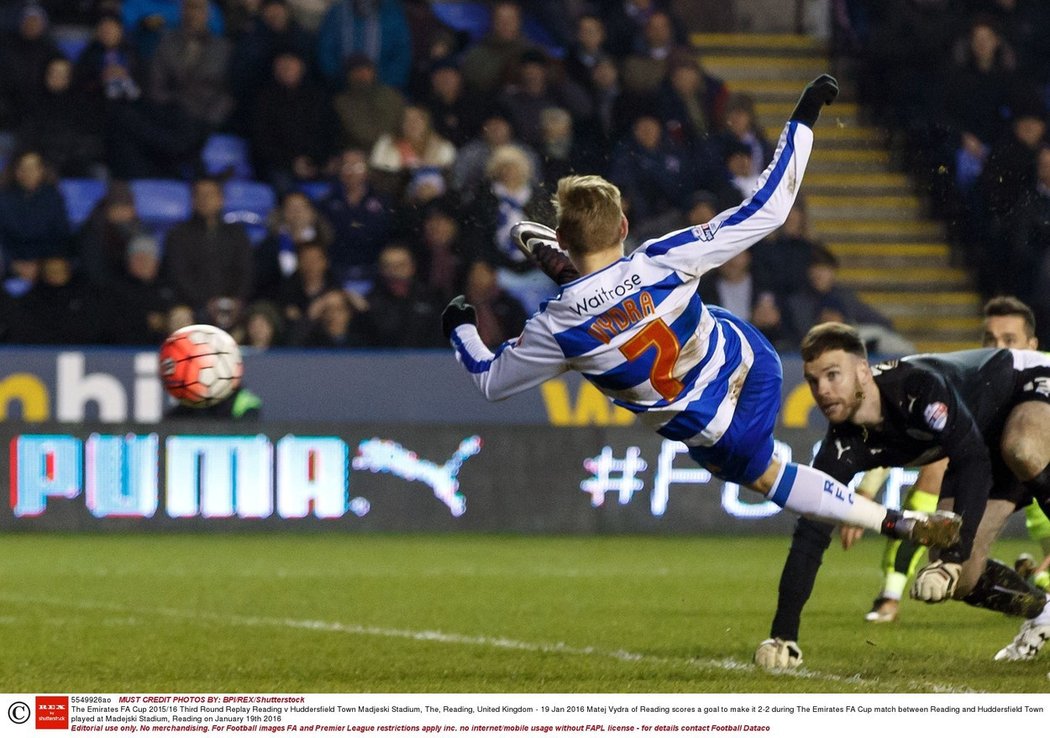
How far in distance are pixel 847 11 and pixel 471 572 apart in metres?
7.58

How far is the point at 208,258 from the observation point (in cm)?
1378

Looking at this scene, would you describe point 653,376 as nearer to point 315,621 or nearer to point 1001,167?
point 315,621

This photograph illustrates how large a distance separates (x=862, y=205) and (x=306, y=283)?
5.09 metres

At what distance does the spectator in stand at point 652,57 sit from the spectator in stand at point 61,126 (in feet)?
14.6

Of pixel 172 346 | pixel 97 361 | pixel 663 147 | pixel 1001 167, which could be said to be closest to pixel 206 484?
pixel 97 361


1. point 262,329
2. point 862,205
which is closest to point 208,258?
point 262,329

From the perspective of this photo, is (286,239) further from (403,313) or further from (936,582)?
(936,582)

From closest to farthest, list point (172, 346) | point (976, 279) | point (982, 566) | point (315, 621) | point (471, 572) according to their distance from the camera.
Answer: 1. point (982, 566)
2. point (172, 346)
3. point (315, 621)
4. point (471, 572)
5. point (976, 279)

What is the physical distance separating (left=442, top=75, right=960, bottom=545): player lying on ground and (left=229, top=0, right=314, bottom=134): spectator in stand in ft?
30.0

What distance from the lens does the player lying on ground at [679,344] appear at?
6090 millimetres

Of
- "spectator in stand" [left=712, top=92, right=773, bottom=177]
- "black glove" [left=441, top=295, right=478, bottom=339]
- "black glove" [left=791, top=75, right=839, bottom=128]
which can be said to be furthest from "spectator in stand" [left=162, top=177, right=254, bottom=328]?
"black glove" [left=791, top=75, right=839, bottom=128]

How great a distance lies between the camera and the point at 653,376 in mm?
6258

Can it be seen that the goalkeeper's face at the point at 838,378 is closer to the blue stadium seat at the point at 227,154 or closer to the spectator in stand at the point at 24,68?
the blue stadium seat at the point at 227,154

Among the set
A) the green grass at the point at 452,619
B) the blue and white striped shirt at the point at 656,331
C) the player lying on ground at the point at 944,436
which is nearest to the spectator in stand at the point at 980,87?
the green grass at the point at 452,619
